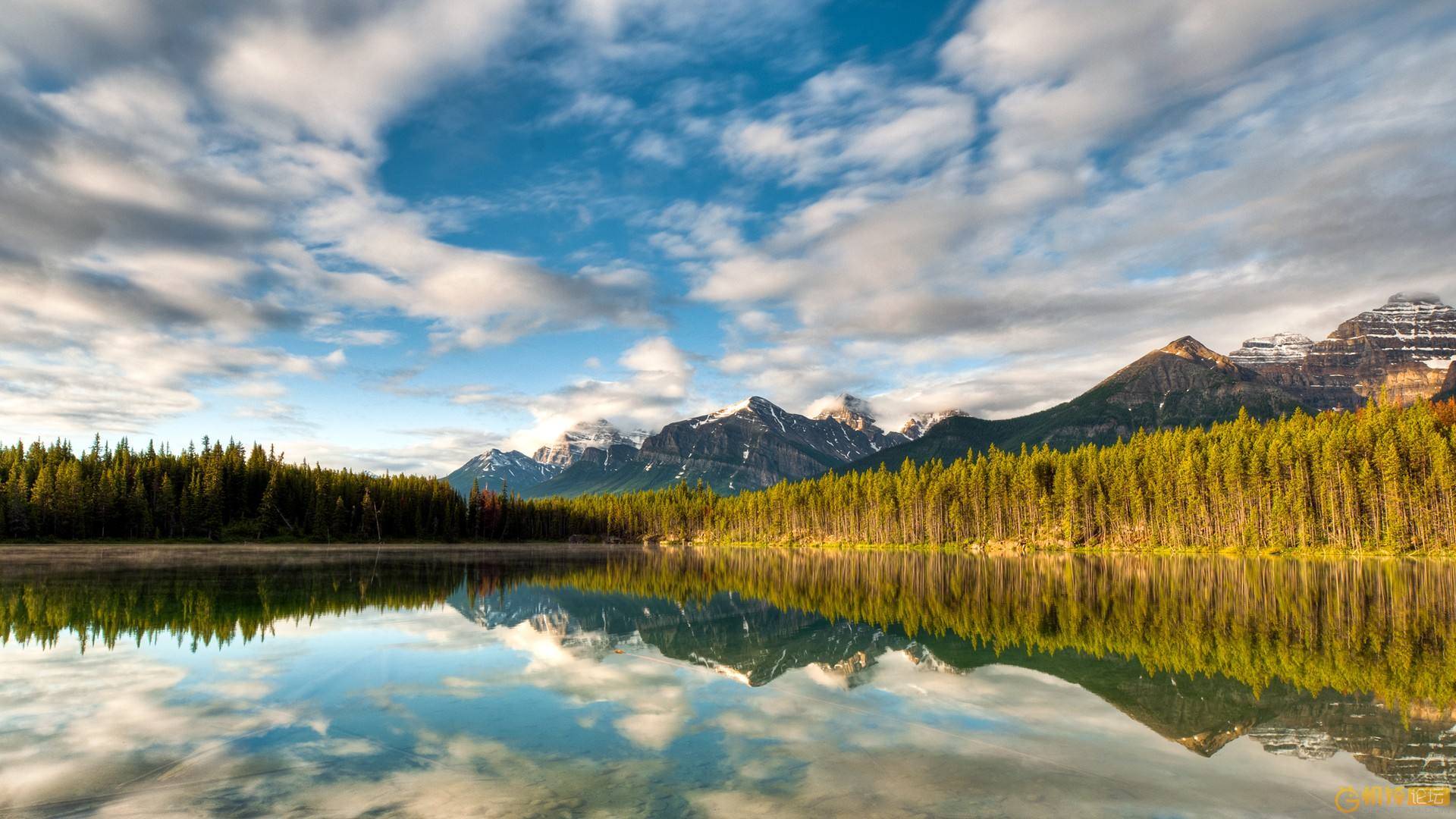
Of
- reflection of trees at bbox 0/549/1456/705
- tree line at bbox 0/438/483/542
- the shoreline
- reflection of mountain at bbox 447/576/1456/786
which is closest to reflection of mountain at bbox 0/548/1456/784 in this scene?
reflection of mountain at bbox 447/576/1456/786

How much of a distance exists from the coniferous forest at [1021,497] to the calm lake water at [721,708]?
71.3 m

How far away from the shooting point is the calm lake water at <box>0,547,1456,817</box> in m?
11.8

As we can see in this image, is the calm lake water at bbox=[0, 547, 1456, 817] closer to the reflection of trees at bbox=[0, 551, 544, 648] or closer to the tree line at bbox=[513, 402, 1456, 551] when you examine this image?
the reflection of trees at bbox=[0, 551, 544, 648]

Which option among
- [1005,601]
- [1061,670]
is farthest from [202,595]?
[1005,601]

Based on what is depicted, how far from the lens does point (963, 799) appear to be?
11.6m

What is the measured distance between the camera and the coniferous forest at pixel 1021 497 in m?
95.1

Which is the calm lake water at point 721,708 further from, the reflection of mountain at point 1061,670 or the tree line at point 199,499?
the tree line at point 199,499

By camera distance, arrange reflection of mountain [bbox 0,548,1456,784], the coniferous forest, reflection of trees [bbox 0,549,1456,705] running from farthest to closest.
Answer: the coniferous forest
reflection of trees [bbox 0,549,1456,705]
reflection of mountain [bbox 0,548,1456,784]

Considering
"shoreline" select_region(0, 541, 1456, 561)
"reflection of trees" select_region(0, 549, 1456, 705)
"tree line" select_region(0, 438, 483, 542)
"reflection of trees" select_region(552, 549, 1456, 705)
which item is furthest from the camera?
"tree line" select_region(0, 438, 483, 542)

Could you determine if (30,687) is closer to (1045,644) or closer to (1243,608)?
(1045,644)

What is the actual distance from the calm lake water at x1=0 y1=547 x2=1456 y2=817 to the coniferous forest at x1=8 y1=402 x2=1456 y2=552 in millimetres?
71332

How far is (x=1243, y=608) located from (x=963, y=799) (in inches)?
1380

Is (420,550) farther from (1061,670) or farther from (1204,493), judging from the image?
(1204,493)

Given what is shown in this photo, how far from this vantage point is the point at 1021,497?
138 meters
